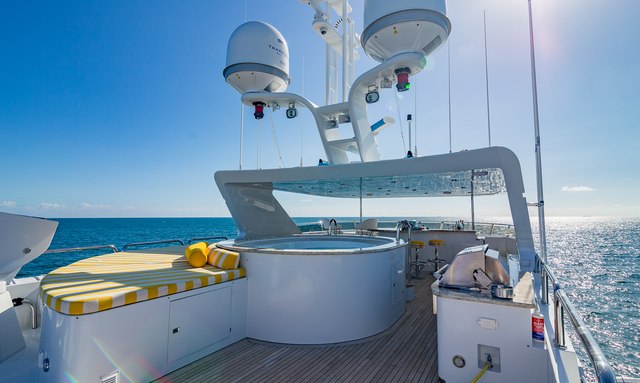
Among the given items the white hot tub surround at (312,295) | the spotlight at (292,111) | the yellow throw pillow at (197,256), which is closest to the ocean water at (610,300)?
the white hot tub surround at (312,295)

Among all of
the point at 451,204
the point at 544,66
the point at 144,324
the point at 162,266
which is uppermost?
the point at 544,66

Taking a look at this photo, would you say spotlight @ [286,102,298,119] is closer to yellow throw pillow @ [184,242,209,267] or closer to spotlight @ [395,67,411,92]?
spotlight @ [395,67,411,92]

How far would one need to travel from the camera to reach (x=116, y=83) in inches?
476

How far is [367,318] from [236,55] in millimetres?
5929

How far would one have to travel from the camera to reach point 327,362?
3.22 metres

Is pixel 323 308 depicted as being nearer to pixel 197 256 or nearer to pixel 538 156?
pixel 197 256

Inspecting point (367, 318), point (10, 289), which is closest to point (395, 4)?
point (367, 318)

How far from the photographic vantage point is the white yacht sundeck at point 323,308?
2.44 m

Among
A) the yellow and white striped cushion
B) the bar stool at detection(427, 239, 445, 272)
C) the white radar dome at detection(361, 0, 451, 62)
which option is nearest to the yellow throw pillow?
the yellow and white striped cushion

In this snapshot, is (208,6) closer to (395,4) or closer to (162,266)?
(395,4)

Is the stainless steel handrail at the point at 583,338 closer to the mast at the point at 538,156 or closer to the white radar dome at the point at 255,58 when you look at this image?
the mast at the point at 538,156

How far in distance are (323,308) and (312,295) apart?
20 cm

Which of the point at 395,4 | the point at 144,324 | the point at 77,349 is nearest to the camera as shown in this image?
the point at 77,349

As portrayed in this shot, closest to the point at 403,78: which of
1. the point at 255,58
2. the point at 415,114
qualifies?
the point at 415,114
